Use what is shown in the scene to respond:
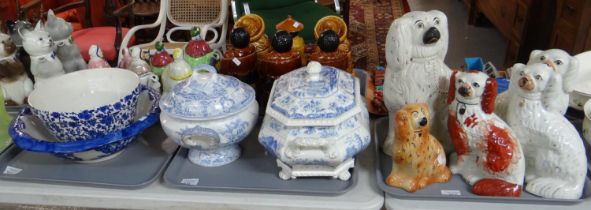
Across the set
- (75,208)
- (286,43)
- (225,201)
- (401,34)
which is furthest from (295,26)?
(75,208)

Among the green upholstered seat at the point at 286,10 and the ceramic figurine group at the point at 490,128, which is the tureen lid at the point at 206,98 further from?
the green upholstered seat at the point at 286,10

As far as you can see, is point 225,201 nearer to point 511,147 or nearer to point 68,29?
point 511,147

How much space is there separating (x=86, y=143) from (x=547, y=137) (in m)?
0.79

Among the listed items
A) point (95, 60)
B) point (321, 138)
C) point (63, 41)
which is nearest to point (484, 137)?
point (321, 138)

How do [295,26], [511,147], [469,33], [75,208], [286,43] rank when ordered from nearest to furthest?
[511,147]
[75,208]
[286,43]
[295,26]
[469,33]

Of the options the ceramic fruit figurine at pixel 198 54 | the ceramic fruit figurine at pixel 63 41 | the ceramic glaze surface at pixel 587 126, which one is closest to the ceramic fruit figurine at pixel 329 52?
the ceramic fruit figurine at pixel 198 54

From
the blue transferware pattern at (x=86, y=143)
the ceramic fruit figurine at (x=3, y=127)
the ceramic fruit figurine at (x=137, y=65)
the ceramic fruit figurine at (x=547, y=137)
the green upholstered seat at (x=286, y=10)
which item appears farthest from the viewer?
the green upholstered seat at (x=286, y=10)

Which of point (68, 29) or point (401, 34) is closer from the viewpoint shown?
point (401, 34)

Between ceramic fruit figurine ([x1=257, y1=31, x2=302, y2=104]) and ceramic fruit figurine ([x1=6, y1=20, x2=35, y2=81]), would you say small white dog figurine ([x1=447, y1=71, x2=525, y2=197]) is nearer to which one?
ceramic fruit figurine ([x1=257, y1=31, x2=302, y2=104])

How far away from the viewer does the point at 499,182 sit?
0.77m

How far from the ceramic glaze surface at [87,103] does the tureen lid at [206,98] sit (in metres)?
0.09

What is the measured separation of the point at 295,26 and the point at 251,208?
0.49 metres

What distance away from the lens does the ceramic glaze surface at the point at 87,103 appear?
32.8 inches

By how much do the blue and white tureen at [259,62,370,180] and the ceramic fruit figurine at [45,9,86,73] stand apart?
580mm
